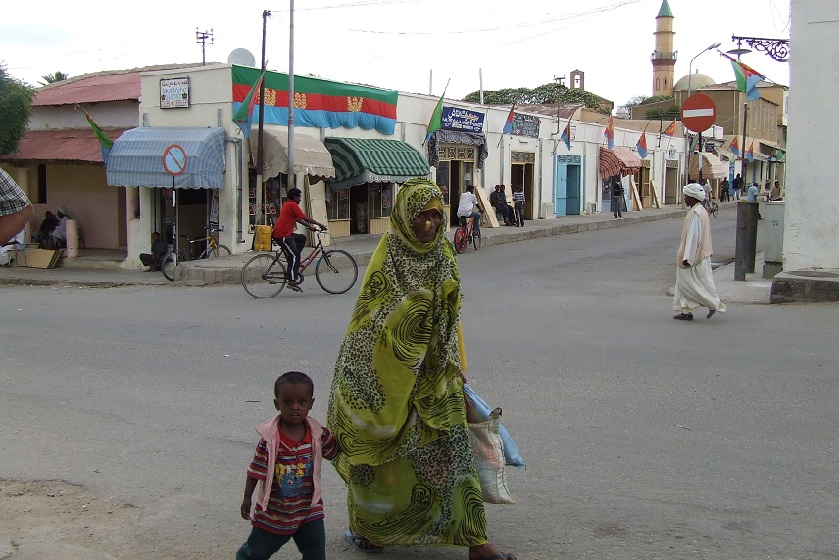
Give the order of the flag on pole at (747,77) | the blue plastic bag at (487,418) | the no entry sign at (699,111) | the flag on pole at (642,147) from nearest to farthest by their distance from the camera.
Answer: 1. the blue plastic bag at (487,418)
2. the no entry sign at (699,111)
3. the flag on pole at (747,77)
4. the flag on pole at (642,147)

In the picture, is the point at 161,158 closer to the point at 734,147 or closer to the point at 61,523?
the point at 61,523

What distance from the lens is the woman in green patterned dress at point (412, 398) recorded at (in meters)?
3.49

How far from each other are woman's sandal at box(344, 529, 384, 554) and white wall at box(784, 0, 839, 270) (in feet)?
37.1

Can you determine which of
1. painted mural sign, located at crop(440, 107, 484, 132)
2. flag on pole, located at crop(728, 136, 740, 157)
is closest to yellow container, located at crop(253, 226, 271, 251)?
painted mural sign, located at crop(440, 107, 484, 132)

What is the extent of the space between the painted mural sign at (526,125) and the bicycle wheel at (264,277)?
1839 centimetres

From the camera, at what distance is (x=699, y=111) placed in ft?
43.1

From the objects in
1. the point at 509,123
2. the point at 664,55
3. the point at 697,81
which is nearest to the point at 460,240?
the point at 509,123

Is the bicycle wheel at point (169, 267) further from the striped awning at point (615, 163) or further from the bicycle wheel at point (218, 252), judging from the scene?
the striped awning at point (615, 163)

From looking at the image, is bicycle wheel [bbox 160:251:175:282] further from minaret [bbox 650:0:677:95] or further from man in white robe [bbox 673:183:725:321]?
minaret [bbox 650:0:677:95]

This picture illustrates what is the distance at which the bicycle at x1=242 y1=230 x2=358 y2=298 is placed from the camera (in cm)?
1319

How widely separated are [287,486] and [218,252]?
53.2ft

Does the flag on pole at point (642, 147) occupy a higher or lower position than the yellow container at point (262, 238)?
higher

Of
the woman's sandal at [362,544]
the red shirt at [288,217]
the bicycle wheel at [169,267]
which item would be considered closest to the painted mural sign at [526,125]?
the bicycle wheel at [169,267]

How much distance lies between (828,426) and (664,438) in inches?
45.5
